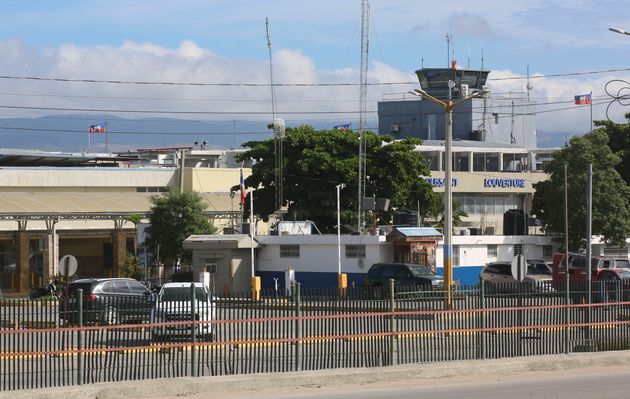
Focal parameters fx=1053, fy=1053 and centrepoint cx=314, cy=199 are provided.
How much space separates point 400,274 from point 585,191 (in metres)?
20.0

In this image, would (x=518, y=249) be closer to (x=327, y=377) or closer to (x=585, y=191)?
(x=585, y=191)

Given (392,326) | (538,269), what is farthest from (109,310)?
(538,269)

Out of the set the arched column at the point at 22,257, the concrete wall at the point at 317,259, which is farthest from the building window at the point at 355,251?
the arched column at the point at 22,257

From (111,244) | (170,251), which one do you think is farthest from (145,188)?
(170,251)

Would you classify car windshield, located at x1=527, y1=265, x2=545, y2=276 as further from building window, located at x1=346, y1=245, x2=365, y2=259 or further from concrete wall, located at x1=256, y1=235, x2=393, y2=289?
building window, located at x1=346, y1=245, x2=365, y2=259

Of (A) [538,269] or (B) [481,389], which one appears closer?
(B) [481,389]

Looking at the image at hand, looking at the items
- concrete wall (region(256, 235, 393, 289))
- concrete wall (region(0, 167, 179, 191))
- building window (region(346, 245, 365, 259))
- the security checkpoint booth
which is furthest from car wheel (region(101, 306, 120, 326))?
concrete wall (region(0, 167, 179, 191))

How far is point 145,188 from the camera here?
85438 mm

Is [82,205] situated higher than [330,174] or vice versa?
[330,174]

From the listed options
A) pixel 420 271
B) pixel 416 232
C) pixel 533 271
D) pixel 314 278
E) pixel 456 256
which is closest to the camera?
pixel 420 271

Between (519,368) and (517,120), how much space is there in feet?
342

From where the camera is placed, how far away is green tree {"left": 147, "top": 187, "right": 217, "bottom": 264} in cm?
6297

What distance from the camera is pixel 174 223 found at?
63.2m

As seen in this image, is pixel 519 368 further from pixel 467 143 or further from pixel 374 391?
pixel 467 143
